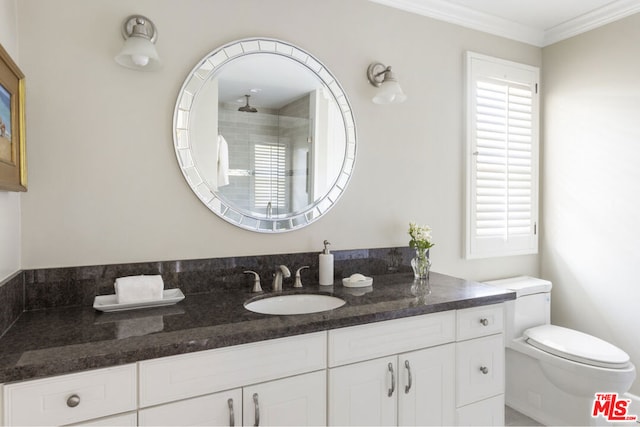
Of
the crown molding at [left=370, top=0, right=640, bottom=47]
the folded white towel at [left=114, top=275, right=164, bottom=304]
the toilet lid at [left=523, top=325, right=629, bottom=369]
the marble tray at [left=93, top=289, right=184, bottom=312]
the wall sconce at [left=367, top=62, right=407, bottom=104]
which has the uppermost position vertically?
the crown molding at [left=370, top=0, right=640, bottom=47]

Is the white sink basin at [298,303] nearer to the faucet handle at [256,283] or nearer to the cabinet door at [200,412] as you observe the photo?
the faucet handle at [256,283]

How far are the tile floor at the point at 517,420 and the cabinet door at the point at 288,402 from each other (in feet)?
5.15

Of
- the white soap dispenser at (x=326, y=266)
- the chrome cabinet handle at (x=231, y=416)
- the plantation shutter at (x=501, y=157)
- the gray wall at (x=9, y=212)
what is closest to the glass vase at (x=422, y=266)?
the white soap dispenser at (x=326, y=266)

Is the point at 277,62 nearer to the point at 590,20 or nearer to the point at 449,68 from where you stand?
the point at 449,68

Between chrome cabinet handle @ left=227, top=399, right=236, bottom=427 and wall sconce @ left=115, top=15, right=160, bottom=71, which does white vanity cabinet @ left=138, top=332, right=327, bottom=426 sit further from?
wall sconce @ left=115, top=15, right=160, bottom=71

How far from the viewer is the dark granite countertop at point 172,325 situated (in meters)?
1.07

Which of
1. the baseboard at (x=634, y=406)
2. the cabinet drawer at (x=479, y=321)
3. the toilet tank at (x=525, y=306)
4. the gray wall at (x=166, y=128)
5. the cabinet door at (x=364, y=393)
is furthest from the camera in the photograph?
the toilet tank at (x=525, y=306)

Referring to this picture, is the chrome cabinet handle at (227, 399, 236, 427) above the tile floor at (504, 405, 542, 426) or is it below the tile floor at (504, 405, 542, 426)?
above

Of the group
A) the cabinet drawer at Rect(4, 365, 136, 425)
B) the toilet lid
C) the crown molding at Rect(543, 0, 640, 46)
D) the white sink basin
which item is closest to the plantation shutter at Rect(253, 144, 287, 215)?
the white sink basin

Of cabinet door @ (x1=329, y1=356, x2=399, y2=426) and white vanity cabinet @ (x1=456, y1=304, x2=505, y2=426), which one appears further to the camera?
white vanity cabinet @ (x1=456, y1=304, x2=505, y2=426)

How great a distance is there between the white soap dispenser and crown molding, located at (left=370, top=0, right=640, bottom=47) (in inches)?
57.2

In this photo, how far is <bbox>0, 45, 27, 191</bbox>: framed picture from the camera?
1248 mm

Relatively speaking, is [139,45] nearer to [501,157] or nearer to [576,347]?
[501,157]

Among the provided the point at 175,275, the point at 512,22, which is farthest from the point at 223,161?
the point at 512,22
